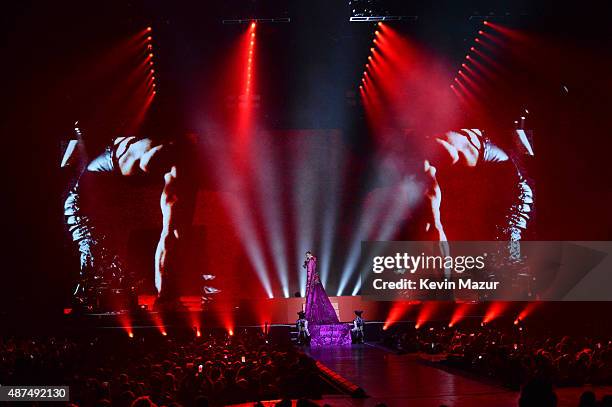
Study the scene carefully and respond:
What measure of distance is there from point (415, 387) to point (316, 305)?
10.1m

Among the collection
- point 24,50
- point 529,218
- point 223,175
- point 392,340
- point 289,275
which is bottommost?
point 392,340

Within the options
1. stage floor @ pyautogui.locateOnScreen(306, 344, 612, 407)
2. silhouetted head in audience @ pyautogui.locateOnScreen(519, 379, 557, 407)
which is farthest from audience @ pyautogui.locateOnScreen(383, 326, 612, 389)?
silhouetted head in audience @ pyautogui.locateOnScreen(519, 379, 557, 407)

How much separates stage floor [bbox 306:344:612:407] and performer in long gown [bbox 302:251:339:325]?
4670 mm

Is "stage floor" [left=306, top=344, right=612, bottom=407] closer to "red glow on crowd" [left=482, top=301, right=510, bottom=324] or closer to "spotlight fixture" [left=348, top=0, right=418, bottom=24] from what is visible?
"red glow on crowd" [left=482, top=301, right=510, bottom=324]

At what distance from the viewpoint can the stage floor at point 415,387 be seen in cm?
959

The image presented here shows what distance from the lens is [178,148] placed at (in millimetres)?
25359

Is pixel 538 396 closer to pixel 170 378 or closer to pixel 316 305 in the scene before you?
pixel 170 378

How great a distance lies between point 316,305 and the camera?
21.2m

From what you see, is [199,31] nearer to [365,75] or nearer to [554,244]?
[365,75]

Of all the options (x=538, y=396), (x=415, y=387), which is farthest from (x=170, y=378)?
(x=538, y=396)

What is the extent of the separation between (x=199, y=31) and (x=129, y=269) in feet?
30.4

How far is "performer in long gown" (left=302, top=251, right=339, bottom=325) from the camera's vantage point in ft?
69.2

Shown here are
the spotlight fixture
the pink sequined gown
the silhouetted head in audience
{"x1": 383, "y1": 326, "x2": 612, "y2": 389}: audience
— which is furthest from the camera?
the pink sequined gown

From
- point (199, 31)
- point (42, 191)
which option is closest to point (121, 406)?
point (199, 31)
